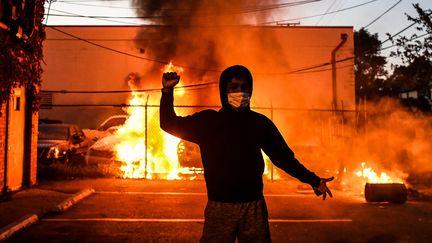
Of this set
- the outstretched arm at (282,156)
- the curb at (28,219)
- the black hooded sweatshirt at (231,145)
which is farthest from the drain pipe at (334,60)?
the black hooded sweatshirt at (231,145)

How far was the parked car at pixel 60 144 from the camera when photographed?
14.0 meters

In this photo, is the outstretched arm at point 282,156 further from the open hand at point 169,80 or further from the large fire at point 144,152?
the large fire at point 144,152

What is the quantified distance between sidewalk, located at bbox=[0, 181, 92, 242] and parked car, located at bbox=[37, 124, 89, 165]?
3.57 meters

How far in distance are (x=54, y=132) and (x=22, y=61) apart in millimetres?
6364

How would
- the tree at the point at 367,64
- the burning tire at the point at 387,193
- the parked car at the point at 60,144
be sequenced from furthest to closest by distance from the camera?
1. the tree at the point at 367,64
2. the parked car at the point at 60,144
3. the burning tire at the point at 387,193

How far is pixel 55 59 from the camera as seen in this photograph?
78.3 feet

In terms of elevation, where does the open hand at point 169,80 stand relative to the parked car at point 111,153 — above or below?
above

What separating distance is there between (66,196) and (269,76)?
15065 millimetres

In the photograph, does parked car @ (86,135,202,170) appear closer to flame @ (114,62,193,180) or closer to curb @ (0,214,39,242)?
flame @ (114,62,193,180)

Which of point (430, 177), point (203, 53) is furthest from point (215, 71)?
point (430, 177)

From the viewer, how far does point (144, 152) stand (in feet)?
48.4

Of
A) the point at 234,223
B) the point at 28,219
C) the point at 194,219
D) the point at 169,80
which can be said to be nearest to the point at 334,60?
the point at 194,219

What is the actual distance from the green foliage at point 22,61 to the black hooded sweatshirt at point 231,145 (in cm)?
613

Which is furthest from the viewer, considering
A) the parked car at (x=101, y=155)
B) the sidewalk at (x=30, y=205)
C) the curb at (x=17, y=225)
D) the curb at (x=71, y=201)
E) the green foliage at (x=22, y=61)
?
the parked car at (x=101, y=155)
